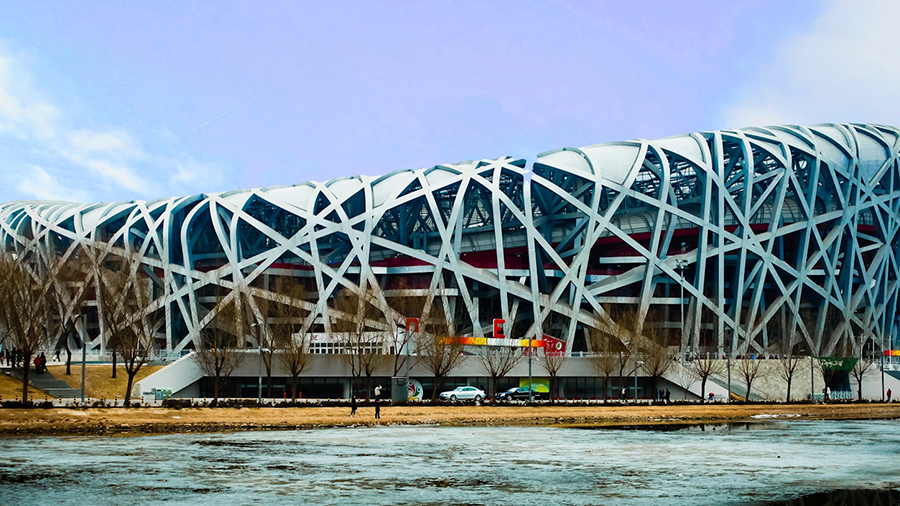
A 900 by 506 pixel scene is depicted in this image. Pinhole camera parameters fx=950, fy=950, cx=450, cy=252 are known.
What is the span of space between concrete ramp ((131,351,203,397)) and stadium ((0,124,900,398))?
8.31m

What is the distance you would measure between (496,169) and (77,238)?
134ft

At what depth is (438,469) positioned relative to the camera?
2292 cm

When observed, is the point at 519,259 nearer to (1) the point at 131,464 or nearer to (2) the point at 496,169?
(2) the point at 496,169

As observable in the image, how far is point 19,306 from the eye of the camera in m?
50.5

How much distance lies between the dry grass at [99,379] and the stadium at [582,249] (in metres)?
12.4

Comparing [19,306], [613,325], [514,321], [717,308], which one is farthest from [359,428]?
[717,308]

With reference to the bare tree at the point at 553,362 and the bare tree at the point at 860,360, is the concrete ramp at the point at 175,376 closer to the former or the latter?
the bare tree at the point at 553,362

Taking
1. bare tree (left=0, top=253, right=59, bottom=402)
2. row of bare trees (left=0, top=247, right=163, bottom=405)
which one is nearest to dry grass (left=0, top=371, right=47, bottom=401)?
row of bare trees (left=0, top=247, right=163, bottom=405)

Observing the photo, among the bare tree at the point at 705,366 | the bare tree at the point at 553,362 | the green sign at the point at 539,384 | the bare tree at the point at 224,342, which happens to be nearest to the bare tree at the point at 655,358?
the bare tree at the point at 705,366

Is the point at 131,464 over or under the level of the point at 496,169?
under

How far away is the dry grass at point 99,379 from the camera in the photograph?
194 ft

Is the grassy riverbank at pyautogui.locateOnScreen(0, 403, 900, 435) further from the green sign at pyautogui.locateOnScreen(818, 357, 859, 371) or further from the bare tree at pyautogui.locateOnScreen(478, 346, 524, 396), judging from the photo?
the green sign at pyautogui.locateOnScreen(818, 357, 859, 371)

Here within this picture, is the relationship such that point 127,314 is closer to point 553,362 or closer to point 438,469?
point 553,362

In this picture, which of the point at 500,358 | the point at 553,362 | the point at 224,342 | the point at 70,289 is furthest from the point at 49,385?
the point at 553,362
